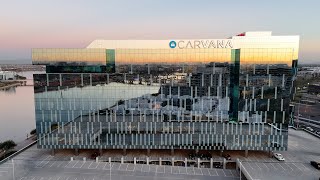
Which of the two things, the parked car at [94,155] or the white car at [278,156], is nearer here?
the white car at [278,156]

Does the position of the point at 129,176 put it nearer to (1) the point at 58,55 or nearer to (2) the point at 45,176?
(2) the point at 45,176

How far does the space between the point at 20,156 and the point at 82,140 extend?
41.4 ft

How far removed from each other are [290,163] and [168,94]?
26.2 metres

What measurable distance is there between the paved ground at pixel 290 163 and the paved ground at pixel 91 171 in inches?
159

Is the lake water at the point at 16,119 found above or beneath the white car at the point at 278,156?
beneath

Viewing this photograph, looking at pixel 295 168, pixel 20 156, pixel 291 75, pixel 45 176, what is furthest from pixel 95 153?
pixel 291 75

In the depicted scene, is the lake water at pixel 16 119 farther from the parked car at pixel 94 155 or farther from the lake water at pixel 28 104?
the parked car at pixel 94 155

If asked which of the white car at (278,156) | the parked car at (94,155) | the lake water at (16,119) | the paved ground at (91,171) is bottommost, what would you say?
the lake water at (16,119)

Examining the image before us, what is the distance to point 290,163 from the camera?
4344cm

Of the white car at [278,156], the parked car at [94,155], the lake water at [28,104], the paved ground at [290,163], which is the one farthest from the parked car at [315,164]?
the parked car at [94,155]

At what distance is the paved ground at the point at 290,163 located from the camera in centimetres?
3834

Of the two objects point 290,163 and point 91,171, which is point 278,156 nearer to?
point 290,163

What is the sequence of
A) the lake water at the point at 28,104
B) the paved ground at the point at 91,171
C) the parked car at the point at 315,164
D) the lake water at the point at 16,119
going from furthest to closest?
the lake water at the point at 16,119 < the lake water at the point at 28,104 < the parked car at the point at 315,164 < the paved ground at the point at 91,171

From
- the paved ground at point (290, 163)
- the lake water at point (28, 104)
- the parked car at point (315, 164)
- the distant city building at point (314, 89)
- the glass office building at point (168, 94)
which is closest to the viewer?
the paved ground at point (290, 163)
